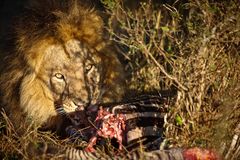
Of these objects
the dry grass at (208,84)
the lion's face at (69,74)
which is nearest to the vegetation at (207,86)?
the dry grass at (208,84)

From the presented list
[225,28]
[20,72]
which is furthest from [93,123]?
[225,28]

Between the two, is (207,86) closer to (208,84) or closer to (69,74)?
(208,84)

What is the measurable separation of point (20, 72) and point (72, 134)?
2.25 ft

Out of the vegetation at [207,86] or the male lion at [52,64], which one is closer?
the vegetation at [207,86]

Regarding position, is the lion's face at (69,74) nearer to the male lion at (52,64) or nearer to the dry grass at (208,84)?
the male lion at (52,64)

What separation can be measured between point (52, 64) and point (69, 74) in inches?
6.4

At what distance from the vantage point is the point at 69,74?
4.16 m

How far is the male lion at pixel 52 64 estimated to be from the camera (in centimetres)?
412

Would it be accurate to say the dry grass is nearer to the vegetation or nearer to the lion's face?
the vegetation

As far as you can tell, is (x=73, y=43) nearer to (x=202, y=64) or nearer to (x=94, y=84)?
(x=94, y=84)

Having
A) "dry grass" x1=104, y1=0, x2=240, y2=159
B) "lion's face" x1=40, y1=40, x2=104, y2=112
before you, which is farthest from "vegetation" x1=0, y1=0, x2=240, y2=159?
"lion's face" x1=40, y1=40, x2=104, y2=112

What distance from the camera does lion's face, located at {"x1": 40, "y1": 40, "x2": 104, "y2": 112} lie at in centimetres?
412

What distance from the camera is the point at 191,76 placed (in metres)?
3.49

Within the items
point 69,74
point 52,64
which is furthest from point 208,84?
point 52,64
